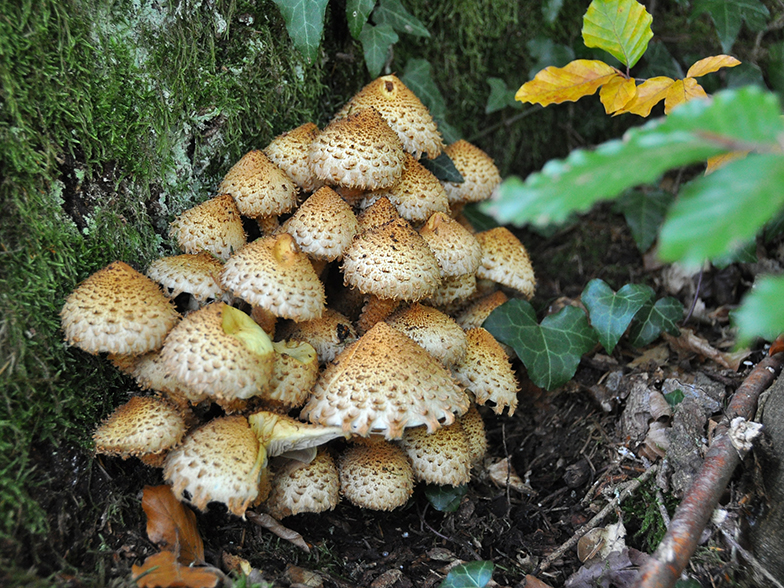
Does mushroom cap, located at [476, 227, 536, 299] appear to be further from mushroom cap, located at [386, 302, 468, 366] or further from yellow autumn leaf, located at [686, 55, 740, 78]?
yellow autumn leaf, located at [686, 55, 740, 78]

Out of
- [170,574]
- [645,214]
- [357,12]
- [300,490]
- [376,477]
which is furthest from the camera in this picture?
[645,214]

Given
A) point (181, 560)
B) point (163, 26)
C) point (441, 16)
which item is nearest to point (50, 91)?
point (163, 26)

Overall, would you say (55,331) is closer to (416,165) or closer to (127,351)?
(127,351)

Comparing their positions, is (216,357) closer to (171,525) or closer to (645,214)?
(171,525)

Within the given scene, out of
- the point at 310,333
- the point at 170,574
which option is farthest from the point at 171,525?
the point at 310,333

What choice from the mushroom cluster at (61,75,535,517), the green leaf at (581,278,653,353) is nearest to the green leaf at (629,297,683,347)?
the green leaf at (581,278,653,353)

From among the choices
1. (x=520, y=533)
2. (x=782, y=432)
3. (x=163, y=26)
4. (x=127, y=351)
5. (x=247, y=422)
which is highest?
(x=163, y=26)

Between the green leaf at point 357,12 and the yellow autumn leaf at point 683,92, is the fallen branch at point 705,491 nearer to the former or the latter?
the yellow autumn leaf at point 683,92
